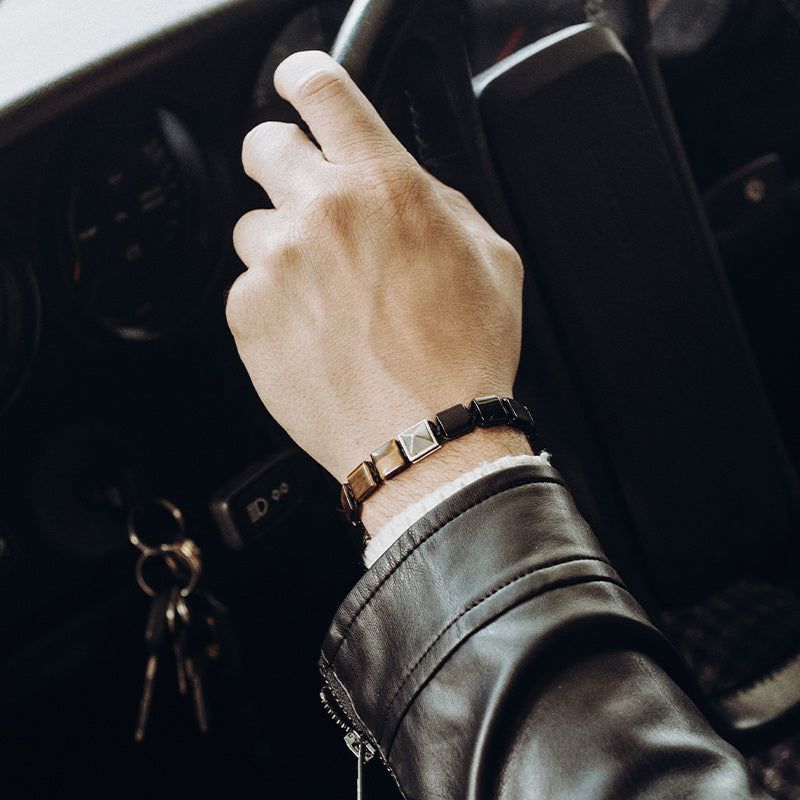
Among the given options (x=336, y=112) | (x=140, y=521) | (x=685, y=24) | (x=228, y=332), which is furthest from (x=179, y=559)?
(x=685, y=24)

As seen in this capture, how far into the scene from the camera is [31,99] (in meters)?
0.61

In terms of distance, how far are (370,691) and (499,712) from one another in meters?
0.09

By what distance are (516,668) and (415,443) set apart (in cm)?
15

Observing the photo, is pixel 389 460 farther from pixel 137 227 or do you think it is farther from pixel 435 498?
pixel 137 227

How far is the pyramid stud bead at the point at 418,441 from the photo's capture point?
50cm

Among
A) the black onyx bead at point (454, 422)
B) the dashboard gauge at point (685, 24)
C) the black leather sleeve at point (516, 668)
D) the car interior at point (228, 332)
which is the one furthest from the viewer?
the dashboard gauge at point (685, 24)

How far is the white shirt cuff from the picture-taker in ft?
1.60

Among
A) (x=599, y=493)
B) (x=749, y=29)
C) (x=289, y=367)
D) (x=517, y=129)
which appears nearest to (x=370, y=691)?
(x=289, y=367)

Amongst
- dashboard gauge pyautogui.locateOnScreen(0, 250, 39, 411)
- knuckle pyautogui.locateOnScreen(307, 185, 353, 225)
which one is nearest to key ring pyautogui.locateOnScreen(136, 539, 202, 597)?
dashboard gauge pyautogui.locateOnScreen(0, 250, 39, 411)

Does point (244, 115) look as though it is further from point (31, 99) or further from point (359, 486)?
point (359, 486)

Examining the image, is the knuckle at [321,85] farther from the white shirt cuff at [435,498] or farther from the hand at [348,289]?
the white shirt cuff at [435,498]

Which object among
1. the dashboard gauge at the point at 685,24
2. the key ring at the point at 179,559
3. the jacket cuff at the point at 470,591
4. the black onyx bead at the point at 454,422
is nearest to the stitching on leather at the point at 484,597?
the jacket cuff at the point at 470,591

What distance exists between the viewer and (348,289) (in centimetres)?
55

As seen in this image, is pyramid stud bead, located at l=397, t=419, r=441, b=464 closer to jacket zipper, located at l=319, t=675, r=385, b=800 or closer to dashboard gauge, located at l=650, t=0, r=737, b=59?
jacket zipper, located at l=319, t=675, r=385, b=800
